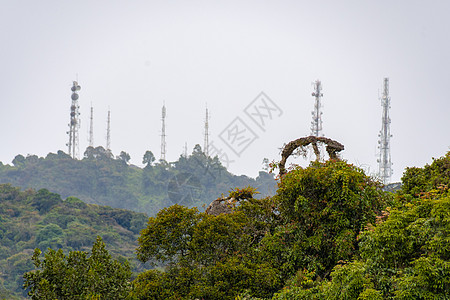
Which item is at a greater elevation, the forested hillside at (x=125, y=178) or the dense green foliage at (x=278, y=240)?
the forested hillside at (x=125, y=178)

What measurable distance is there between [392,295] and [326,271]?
4.03 m

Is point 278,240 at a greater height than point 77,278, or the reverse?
point 278,240

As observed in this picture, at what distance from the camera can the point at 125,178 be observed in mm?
96938

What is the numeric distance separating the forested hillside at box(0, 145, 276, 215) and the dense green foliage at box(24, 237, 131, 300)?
7927cm

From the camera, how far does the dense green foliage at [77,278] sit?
37.6ft

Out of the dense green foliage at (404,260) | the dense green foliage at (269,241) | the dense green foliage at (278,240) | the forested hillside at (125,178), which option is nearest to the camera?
the dense green foliage at (404,260)

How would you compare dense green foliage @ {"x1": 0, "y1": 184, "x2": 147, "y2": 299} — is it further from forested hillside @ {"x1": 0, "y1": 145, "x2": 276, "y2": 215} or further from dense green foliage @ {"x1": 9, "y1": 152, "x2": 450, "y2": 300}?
dense green foliage @ {"x1": 9, "y1": 152, "x2": 450, "y2": 300}

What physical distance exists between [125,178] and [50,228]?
135ft

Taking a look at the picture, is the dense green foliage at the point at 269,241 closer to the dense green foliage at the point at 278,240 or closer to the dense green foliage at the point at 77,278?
the dense green foliage at the point at 278,240

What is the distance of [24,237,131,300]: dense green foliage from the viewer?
11.5 metres

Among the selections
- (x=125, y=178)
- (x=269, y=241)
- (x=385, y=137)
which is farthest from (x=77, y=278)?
(x=125, y=178)

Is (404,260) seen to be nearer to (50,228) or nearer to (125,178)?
(50,228)

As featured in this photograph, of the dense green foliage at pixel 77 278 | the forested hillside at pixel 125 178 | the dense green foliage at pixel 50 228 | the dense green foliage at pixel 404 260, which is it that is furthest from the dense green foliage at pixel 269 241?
the forested hillside at pixel 125 178

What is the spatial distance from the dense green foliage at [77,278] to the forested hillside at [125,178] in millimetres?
79270
